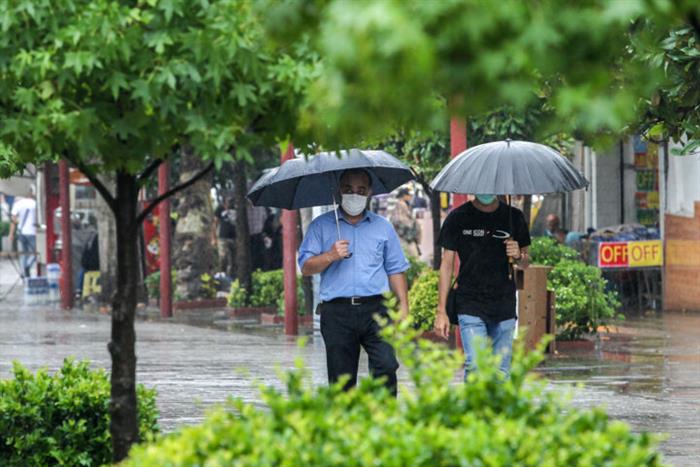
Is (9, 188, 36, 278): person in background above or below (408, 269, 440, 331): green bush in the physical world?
above

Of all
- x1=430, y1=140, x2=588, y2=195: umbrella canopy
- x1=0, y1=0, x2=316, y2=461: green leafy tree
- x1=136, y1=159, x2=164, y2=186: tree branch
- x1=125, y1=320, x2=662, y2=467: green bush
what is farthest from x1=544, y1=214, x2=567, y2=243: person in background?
x1=125, y1=320, x2=662, y2=467: green bush

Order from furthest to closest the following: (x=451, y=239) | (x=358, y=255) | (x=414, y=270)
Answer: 1. (x=414, y=270)
2. (x=451, y=239)
3. (x=358, y=255)

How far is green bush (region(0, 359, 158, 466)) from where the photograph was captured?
310 inches

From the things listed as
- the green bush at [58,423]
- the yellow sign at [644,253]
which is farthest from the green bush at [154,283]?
the green bush at [58,423]

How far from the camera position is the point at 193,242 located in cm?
2894

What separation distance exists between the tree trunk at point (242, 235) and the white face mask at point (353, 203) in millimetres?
16711

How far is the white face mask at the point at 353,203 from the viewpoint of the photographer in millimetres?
9797

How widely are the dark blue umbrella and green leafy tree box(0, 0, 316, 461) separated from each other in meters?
3.63

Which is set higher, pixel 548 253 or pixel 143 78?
pixel 143 78

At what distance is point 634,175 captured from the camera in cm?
2730

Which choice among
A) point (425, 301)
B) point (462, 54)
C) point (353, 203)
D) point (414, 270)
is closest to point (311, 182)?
point (353, 203)

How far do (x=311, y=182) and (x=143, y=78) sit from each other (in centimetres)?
449

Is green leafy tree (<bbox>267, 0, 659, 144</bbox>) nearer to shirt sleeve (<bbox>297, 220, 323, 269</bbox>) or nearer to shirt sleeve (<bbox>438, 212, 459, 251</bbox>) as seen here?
shirt sleeve (<bbox>297, 220, 323, 269</bbox>)

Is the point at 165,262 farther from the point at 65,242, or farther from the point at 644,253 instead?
the point at 644,253
